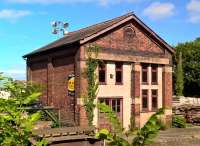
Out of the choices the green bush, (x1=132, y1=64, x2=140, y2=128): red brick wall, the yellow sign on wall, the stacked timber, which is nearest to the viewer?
the yellow sign on wall

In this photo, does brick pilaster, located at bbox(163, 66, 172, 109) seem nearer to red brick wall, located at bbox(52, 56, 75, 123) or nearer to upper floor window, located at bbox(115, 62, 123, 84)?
upper floor window, located at bbox(115, 62, 123, 84)

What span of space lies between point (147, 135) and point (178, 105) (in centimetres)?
3558

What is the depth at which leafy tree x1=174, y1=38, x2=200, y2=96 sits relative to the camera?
57309mm

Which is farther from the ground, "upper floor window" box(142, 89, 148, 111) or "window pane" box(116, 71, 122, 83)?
"window pane" box(116, 71, 122, 83)

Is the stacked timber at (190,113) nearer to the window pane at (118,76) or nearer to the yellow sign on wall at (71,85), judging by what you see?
the window pane at (118,76)

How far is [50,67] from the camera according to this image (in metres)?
31.6

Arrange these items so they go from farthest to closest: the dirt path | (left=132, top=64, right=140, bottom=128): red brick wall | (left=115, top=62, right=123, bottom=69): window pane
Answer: (left=132, top=64, right=140, bottom=128): red brick wall → (left=115, top=62, right=123, bottom=69): window pane → the dirt path

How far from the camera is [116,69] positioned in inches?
1206

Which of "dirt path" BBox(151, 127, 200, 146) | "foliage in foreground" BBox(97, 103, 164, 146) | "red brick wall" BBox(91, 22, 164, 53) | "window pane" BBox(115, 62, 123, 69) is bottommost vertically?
"dirt path" BBox(151, 127, 200, 146)

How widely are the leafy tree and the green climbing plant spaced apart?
30651mm

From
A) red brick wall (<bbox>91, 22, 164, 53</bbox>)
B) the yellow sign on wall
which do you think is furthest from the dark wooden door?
red brick wall (<bbox>91, 22, 164, 53</bbox>)

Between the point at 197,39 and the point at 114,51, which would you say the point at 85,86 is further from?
the point at 197,39

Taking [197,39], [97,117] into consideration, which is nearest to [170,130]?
[97,117]

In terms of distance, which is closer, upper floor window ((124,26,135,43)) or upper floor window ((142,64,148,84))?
upper floor window ((124,26,135,43))
